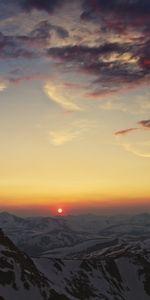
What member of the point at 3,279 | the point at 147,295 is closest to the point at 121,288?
the point at 147,295

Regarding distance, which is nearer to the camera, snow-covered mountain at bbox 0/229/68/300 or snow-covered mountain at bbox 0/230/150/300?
snow-covered mountain at bbox 0/229/68/300

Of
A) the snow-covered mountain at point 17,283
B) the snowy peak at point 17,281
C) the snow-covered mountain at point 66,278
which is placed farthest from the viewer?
the snow-covered mountain at point 66,278

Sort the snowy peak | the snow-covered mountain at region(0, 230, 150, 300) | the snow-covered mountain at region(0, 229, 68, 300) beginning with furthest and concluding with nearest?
the snow-covered mountain at region(0, 230, 150, 300) → the snowy peak → the snow-covered mountain at region(0, 229, 68, 300)

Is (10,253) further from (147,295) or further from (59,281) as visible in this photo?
(147,295)

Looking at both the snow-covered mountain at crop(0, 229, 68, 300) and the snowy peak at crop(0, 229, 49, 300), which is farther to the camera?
the snowy peak at crop(0, 229, 49, 300)

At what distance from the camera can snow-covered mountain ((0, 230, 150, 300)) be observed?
370 feet

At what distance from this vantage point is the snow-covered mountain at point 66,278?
112750 millimetres

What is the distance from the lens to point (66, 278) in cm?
15338

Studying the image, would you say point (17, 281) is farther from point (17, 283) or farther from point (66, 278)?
point (66, 278)

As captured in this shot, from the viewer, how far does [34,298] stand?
362ft

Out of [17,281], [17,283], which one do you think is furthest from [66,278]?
[17,283]

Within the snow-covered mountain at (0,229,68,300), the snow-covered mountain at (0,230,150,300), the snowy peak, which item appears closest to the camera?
the snow-covered mountain at (0,229,68,300)

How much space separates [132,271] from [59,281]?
57.6 meters

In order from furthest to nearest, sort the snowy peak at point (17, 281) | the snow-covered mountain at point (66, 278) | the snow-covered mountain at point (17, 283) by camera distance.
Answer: the snow-covered mountain at point (66, 278), the snowy peak at point (17, 281), the snow-covered mountain at point (17, 283)
